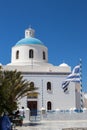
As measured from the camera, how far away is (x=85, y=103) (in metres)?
58.1

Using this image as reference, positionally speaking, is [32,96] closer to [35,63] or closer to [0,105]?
[35,63]

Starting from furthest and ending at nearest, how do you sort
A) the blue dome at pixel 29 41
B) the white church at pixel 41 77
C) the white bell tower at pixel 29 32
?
1. the white bell tower at pixel 29 32
2. the blue dome at pixel 29 41
3. the white church at pixel 41 77

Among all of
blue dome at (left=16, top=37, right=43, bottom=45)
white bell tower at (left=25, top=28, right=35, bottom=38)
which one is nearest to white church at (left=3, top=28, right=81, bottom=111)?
blue dome at (left=16, top=37, right=43, bottom=45)

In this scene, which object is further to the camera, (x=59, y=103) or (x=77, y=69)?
(x=59, y=103)

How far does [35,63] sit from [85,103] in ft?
50.5

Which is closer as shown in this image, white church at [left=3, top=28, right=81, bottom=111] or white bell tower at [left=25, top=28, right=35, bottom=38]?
white church at [left=3, top=28, right=81, bottom=111]

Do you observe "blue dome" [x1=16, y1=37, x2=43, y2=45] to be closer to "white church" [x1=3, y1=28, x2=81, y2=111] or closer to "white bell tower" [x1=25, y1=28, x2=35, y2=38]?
"white church" [x1=3, y1=28, x2=81, y2=111]

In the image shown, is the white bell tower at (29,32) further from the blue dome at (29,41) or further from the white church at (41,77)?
the white church at (41,77)

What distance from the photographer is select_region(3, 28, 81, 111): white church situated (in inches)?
1755

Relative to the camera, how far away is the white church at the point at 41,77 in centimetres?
4458

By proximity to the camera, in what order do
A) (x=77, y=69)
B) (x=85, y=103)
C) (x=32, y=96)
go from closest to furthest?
(x=77, y=69), (x=32, y=96), (x=85, y=103)

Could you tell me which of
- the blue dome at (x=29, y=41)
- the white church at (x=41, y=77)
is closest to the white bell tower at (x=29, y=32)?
the blue dome at (x=29, y=41)

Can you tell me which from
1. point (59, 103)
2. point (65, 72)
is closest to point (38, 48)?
point (65, 72)

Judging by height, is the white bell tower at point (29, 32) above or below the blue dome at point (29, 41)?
above
